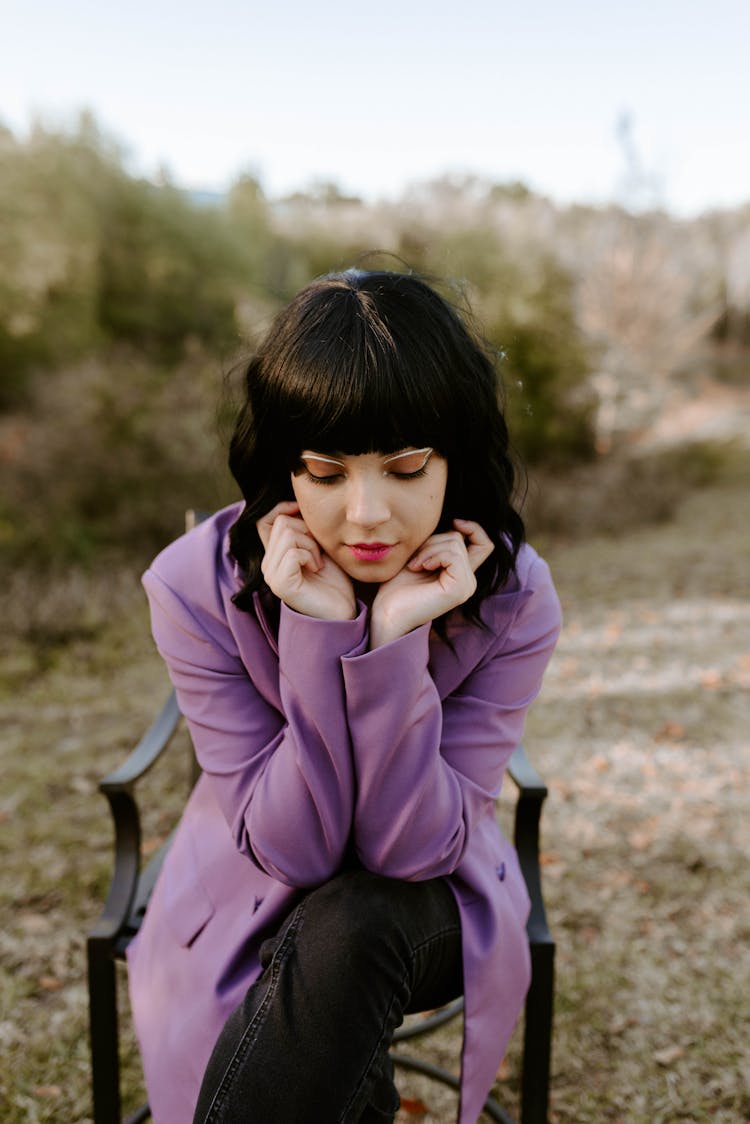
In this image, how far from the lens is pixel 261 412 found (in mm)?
1557

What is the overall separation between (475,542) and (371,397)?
41cm

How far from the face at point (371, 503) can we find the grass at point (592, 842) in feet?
5.62

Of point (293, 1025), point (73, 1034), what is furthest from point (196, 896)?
point (73, 1034)

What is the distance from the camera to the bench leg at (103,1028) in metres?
1.78

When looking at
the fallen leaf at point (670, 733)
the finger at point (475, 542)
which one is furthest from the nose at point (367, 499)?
the fallen leaf at point (670, 733)

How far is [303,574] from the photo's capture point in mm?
1565

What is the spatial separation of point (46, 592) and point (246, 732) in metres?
5.38

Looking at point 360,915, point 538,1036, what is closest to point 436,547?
point 360,915

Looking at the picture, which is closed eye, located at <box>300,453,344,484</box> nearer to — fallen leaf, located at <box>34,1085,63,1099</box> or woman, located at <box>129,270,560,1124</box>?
woman, located at <box>129,270,560,1124</box>

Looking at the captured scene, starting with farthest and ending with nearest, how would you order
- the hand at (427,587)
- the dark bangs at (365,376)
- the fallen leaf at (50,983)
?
1. the fallen leaf at (50,983)
2. the hand at (427,587)
3. the dark bangs at (365,376)

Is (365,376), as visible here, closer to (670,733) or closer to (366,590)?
(366,590)

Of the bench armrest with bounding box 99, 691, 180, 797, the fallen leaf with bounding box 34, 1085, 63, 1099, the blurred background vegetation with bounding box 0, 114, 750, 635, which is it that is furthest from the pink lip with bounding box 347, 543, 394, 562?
the fallen leaf with bounding box 34, 1085, 63, 1099

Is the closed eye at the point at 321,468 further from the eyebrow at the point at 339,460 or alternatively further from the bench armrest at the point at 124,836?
the bench armrest at the point at 124,836

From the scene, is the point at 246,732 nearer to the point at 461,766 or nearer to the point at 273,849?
the point at 273,849
